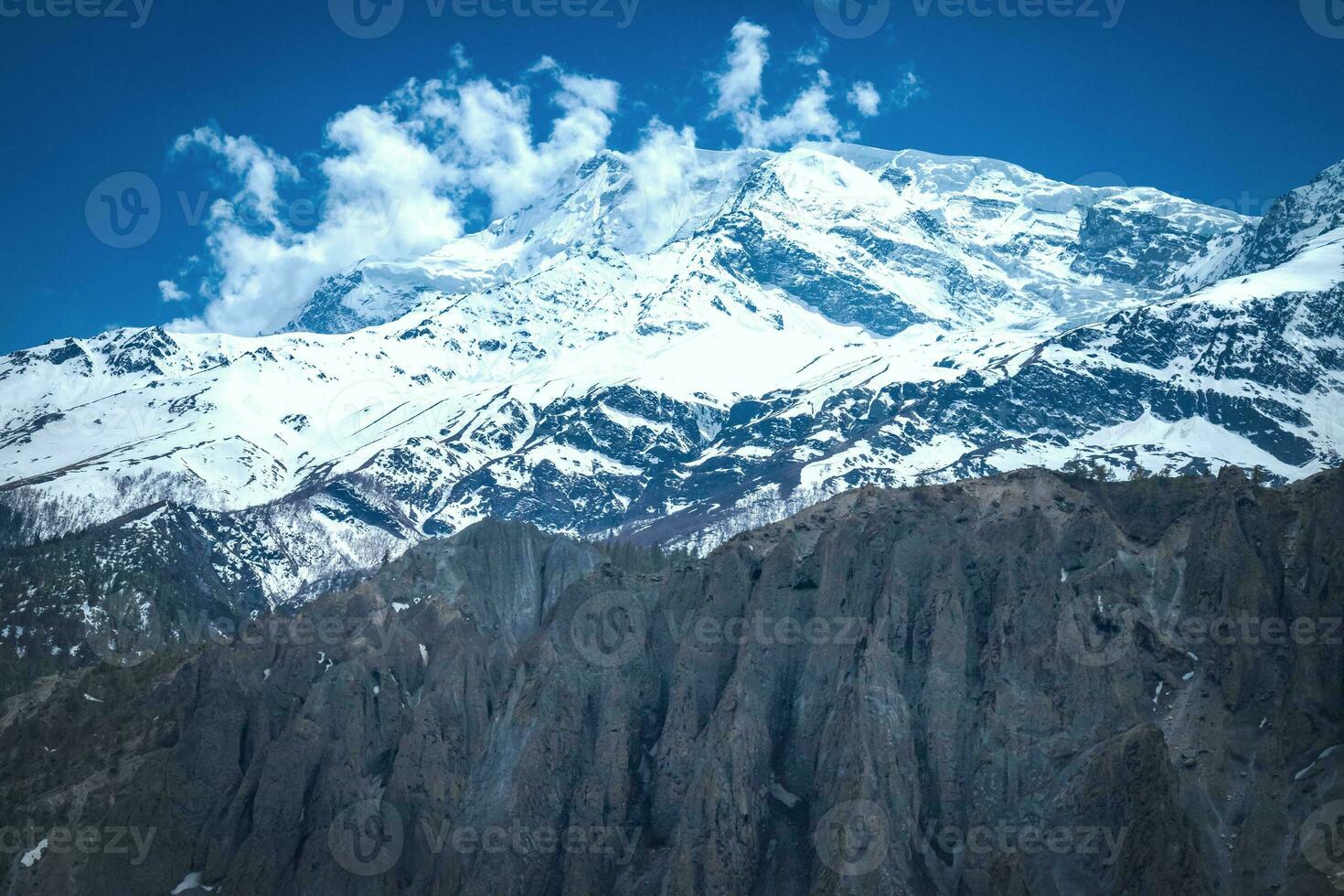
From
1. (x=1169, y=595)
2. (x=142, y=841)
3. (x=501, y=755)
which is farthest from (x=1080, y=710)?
(x=142, y=841)

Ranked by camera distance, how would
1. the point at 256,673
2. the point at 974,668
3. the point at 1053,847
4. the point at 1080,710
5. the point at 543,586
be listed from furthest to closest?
the point at 543,586
the point at 256,673
the point at 974,668
the point at 1080,710
the point at 1053,847

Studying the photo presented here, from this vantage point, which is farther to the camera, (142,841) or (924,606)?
(142,841)

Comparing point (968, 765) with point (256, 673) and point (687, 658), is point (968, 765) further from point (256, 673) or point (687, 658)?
point (256, 673)

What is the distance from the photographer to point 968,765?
88312 millimetres

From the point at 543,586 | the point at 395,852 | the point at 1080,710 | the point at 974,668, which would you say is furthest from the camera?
the point at 543,586

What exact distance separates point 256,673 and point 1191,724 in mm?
80318

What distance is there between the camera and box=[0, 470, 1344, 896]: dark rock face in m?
81.1

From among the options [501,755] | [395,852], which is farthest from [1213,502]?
[395,852]

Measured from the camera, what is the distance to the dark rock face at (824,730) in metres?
81.1

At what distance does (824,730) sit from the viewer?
92750mm

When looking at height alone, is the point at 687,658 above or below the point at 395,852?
above

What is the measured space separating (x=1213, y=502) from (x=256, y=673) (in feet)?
272

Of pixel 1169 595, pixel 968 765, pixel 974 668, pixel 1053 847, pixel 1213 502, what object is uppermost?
pixel 1213 502

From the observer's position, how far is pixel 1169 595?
94.8 meters
